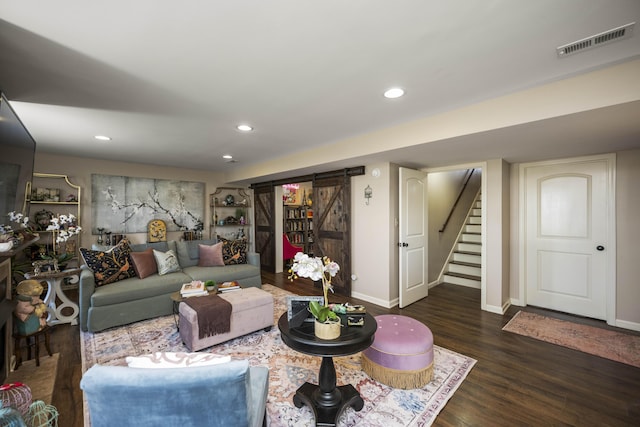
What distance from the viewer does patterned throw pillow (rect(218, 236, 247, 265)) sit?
4426 millimetres

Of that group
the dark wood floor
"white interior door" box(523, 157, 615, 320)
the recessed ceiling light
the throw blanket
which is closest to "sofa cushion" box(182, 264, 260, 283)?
the throw blanket

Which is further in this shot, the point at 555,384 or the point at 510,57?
the point at 555,384

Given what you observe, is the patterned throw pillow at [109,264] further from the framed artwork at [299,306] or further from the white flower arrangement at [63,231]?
the framed artwork at [299,306]

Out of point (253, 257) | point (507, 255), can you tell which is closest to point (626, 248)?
point (507, 255)

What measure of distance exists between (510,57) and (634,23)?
0.51 meters

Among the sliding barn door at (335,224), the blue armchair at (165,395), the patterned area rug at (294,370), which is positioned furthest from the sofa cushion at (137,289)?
the blue armchair at (165,395)

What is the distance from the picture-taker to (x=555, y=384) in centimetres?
208

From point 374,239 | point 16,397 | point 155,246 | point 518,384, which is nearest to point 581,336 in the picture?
point 518,384

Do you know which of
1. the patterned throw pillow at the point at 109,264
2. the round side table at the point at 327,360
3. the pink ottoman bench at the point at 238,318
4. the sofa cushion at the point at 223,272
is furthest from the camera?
the sofa cushion at the point at 223,272

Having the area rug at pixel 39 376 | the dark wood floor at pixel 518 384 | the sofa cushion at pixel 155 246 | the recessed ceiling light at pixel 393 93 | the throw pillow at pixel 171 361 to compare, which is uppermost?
the recessed ceiling light at pixel 393 93

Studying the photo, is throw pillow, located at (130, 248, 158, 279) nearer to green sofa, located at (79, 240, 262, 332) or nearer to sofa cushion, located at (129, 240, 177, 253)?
green sofa, located at (79, 240, 262, 332)

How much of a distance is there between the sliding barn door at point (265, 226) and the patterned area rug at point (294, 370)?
9.35 feet

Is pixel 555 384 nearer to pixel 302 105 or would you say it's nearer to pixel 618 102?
pixel 618 102

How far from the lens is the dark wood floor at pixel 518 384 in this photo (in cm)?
176
